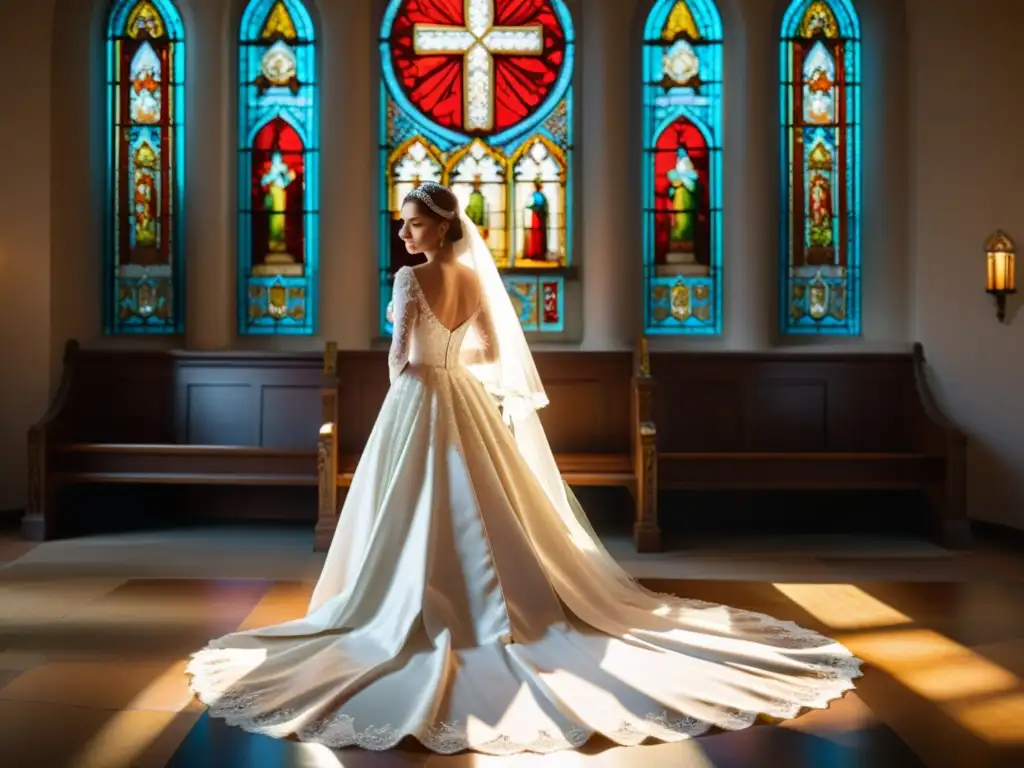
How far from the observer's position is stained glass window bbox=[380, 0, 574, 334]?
310 inches

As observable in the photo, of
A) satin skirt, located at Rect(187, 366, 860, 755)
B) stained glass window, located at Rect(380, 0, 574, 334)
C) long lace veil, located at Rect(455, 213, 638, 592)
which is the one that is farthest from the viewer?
stained glass window, located at Rect(380, 0, 574, 334)

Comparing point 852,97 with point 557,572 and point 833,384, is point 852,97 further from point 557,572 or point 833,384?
→ point 557,572

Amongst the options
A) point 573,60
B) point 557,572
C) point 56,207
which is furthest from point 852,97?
point 56,207

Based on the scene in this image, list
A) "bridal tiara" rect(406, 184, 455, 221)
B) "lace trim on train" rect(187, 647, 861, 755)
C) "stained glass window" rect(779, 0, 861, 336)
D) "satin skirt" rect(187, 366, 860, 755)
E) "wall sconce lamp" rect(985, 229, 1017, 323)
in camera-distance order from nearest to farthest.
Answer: "lace trim on train" rect(187, 647, 861, 755) → "satin skirt" rect(187, 366, 860, 755) → "bridal tiara" rect(406, 184, 455, 221) → "wall sconce lamp" rect(985, 229, 1017, 323) → "stained glass window" rect(779, 0, 861, 336)

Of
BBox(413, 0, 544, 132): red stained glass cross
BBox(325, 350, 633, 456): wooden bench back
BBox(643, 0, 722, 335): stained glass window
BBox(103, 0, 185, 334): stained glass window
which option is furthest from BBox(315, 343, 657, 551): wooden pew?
BBox(413, 0, 544, 132): red stained glass cross

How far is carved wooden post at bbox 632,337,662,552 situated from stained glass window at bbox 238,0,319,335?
9.16 feet

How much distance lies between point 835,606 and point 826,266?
3606 mm

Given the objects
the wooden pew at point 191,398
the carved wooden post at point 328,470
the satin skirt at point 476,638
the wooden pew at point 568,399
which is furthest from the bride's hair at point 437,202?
the wooden pew at point 191,398

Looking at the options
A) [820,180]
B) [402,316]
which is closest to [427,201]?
[402,316]

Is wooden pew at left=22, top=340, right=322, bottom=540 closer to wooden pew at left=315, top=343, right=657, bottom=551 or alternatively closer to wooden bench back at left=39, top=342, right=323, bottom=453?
wooden bench back at left=39, top=342, right=323, bottom=453

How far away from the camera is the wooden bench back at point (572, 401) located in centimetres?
705

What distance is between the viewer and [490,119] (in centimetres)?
786

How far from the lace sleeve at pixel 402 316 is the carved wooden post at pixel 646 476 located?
261 centimetres

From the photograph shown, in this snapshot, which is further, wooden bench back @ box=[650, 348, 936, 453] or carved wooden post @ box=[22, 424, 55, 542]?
wooden bench back @ box=[650, 348, 936, 453]
